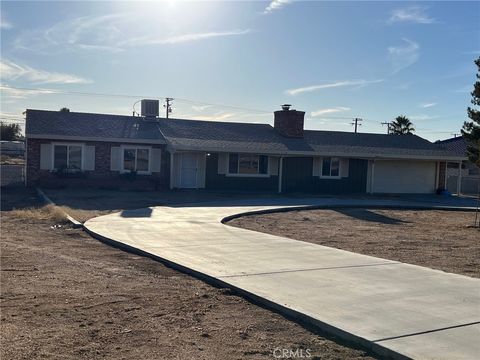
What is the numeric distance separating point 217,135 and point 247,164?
3129 millimetres

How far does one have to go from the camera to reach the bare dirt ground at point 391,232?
35.5 feet

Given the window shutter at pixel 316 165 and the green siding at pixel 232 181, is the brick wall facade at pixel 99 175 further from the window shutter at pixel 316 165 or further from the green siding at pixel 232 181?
the window shutter at pixel 316 165

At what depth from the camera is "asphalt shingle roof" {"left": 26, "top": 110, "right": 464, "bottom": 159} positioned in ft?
96.6

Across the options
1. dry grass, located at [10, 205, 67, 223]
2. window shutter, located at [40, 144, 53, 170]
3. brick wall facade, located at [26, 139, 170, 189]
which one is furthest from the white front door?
dry grass, located at [10, 205, 67, 223]

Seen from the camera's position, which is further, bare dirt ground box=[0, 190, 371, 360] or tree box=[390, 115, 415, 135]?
tree box=[390, 115, 415, 135]

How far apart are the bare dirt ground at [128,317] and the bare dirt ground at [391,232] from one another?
14.9 feet

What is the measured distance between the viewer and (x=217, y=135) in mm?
32969

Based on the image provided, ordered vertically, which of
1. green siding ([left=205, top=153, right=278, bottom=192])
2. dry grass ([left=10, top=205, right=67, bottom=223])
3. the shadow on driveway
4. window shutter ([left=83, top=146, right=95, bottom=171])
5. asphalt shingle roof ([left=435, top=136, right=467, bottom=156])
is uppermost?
asphalt shingle roof ([left=435, top=136, right=467, bottom=156])

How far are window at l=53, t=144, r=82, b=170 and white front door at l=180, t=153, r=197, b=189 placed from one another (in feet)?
17.6

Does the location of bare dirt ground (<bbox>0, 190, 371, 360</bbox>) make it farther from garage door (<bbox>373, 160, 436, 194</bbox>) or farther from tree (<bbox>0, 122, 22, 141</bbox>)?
tree (<bbox>0, 122, 22, 141</bbox>)

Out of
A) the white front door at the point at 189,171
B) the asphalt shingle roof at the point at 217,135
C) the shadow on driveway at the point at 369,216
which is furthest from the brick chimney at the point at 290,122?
the shadow on driveway at the point at 369,216

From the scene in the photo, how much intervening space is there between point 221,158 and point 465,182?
73.8ft

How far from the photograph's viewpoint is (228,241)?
1189 cm

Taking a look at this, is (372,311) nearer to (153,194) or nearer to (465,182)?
(153,194)
